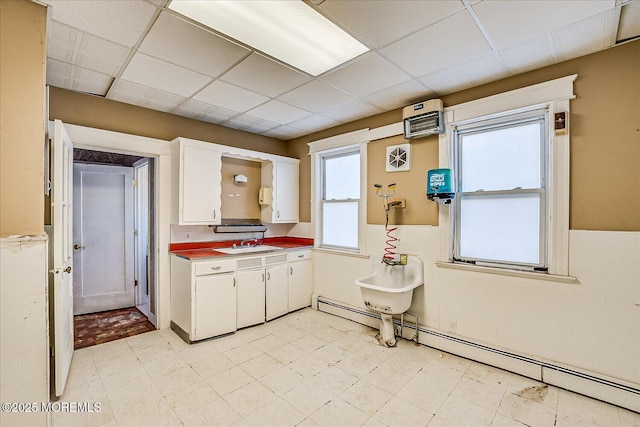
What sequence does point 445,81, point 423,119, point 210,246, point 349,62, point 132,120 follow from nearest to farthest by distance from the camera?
point 349,62
point 445,81
point 423,119
point 132,120
point 210,246

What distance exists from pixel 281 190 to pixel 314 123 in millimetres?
1102

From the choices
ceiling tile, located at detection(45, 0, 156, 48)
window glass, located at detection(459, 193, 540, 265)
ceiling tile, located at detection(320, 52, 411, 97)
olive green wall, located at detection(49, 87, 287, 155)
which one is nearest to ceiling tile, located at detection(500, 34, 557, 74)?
ceiling tile, located at detection(320, 52, 411, 97)

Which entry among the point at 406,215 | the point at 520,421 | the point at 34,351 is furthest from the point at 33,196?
the point at 520,421

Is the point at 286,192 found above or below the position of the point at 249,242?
above

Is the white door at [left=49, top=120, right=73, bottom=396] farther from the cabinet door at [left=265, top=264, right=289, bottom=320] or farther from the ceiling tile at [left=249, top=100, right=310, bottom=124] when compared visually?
the cabinet door at [left=265, top=264, right=289, bottom=320]

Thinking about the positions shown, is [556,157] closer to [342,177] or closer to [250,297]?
[342,177]

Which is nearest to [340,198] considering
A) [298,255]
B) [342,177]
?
[342,177]

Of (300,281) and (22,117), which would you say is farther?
(300,281)

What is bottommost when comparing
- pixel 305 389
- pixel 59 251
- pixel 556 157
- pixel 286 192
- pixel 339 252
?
pixel 305 389

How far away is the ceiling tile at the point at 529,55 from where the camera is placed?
2.13 meters

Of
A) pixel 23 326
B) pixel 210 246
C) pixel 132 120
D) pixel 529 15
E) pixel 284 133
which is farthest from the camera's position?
pixel 284 133

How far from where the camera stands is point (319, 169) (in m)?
4.35

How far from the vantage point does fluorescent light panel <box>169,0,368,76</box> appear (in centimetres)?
177

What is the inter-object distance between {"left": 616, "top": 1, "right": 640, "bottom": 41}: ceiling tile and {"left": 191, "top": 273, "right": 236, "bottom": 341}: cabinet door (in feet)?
12.7
